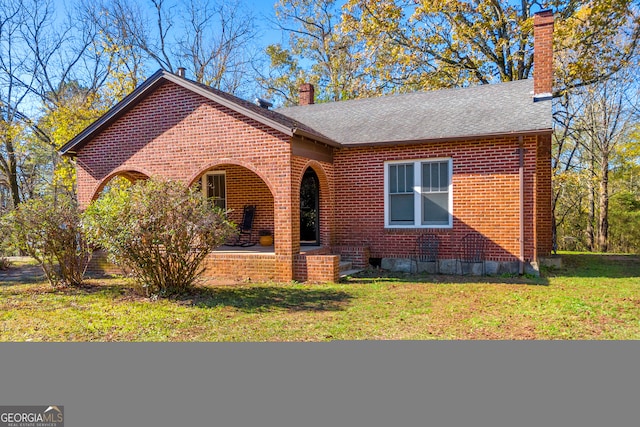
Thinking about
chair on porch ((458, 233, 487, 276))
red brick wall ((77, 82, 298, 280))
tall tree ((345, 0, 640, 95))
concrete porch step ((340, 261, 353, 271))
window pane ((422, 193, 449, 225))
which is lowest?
concrete porch step ((340, 261, 353, 271))

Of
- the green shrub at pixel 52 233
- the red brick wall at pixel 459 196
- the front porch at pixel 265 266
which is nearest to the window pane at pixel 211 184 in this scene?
the front porch at pixel 265 266

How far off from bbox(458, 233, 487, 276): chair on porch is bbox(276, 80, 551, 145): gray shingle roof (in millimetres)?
2437

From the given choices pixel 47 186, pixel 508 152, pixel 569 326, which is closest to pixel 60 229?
pixel 569 326

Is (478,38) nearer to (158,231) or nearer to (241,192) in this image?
(241,192)

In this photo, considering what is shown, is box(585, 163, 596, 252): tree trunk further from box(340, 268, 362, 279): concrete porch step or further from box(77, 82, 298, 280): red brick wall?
box(77, 82, 298, 280): red brick wall

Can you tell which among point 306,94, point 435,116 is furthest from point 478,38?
point 435,116

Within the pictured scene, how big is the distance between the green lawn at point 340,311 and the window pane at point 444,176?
2.40 m

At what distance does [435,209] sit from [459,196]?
692mm

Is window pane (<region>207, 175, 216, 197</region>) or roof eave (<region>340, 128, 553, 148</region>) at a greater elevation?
roof eave (<region>340, 128, 553, 148</region>)

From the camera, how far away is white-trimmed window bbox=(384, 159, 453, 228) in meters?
11.5

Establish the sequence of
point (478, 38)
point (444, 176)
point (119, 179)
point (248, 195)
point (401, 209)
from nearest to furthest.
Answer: point (444, 176), point (401, 209), point (248, 195), point (119, 179), point (478, 38)

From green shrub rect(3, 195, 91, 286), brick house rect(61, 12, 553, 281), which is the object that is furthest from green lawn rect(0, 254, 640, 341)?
brick house rect(61, 12, 553, 281)

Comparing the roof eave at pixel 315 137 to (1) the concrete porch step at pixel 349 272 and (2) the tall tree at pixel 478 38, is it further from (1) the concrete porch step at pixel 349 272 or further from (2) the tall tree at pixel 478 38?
(2) the tall tree at pixel 478 38

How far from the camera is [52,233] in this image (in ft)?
30.2
